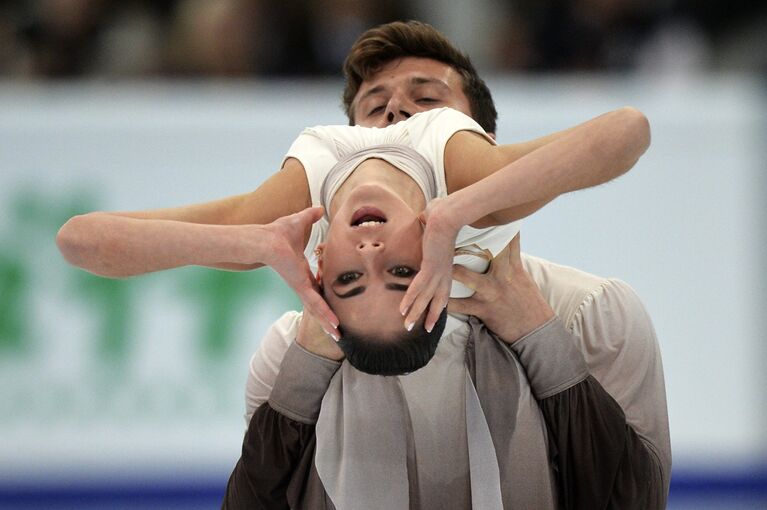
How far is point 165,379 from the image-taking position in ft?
14.1

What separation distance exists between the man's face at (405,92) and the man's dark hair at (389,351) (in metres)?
0.77

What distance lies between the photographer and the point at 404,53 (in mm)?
2988

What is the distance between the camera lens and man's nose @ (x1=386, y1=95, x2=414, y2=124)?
9.46ft

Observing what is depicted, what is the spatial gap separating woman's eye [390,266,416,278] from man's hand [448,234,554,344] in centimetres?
17

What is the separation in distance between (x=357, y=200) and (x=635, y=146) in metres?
0.61

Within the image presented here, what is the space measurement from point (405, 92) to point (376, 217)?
2.19 feet

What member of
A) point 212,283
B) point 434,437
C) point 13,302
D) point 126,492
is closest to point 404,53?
point 434,437

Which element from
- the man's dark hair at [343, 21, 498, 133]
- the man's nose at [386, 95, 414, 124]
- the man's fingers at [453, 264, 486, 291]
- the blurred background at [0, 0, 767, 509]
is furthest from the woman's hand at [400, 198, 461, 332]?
the blurred background at [0, 0, 767, 509]

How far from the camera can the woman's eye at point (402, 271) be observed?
7.63 feet

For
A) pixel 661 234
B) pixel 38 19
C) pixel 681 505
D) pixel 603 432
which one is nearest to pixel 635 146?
pixel 603 432

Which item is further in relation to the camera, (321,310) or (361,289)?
(361,289)

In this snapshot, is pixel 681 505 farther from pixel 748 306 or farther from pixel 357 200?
pixel 357 200

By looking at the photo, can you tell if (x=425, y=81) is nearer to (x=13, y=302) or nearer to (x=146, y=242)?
(x=146, y=242)

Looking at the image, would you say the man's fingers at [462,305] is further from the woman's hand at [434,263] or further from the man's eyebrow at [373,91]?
the man's eyebrow at [373,91]
